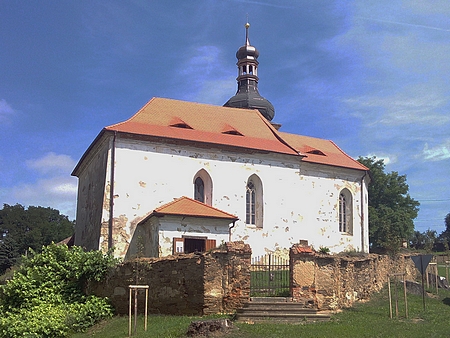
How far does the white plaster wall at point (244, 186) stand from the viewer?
2584 cm

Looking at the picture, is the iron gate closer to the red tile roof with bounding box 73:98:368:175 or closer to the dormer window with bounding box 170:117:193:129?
the red tile roof with bounding box 73:98:368:175

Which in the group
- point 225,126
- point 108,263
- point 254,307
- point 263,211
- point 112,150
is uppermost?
point 225,126

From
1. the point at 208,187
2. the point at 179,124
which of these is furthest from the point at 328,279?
the point at 179,124

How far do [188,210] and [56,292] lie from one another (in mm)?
7621

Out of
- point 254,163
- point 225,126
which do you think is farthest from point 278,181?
point 225,126

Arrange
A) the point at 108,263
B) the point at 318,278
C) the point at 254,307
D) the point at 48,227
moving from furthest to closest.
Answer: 1. the point at 48,227
2. the point at 108,263
3. the point at 318,278
4. the point at 254,307

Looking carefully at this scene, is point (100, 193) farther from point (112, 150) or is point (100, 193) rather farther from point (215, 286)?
point (215, 286)

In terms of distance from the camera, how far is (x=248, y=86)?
41812 mm

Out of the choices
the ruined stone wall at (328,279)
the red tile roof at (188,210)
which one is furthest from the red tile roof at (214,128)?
the ruined stone wall at (328,279)

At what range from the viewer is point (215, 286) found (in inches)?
613

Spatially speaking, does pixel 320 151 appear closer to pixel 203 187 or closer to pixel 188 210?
pixel 203 187

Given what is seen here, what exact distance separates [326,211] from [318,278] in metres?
16.1

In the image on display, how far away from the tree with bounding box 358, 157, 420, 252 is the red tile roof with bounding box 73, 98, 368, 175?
1481cm

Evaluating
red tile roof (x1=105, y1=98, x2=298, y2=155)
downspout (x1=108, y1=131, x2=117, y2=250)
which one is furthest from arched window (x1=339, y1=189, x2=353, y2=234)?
downspout (x1=108, y1=131, x2=117, y2=250)
